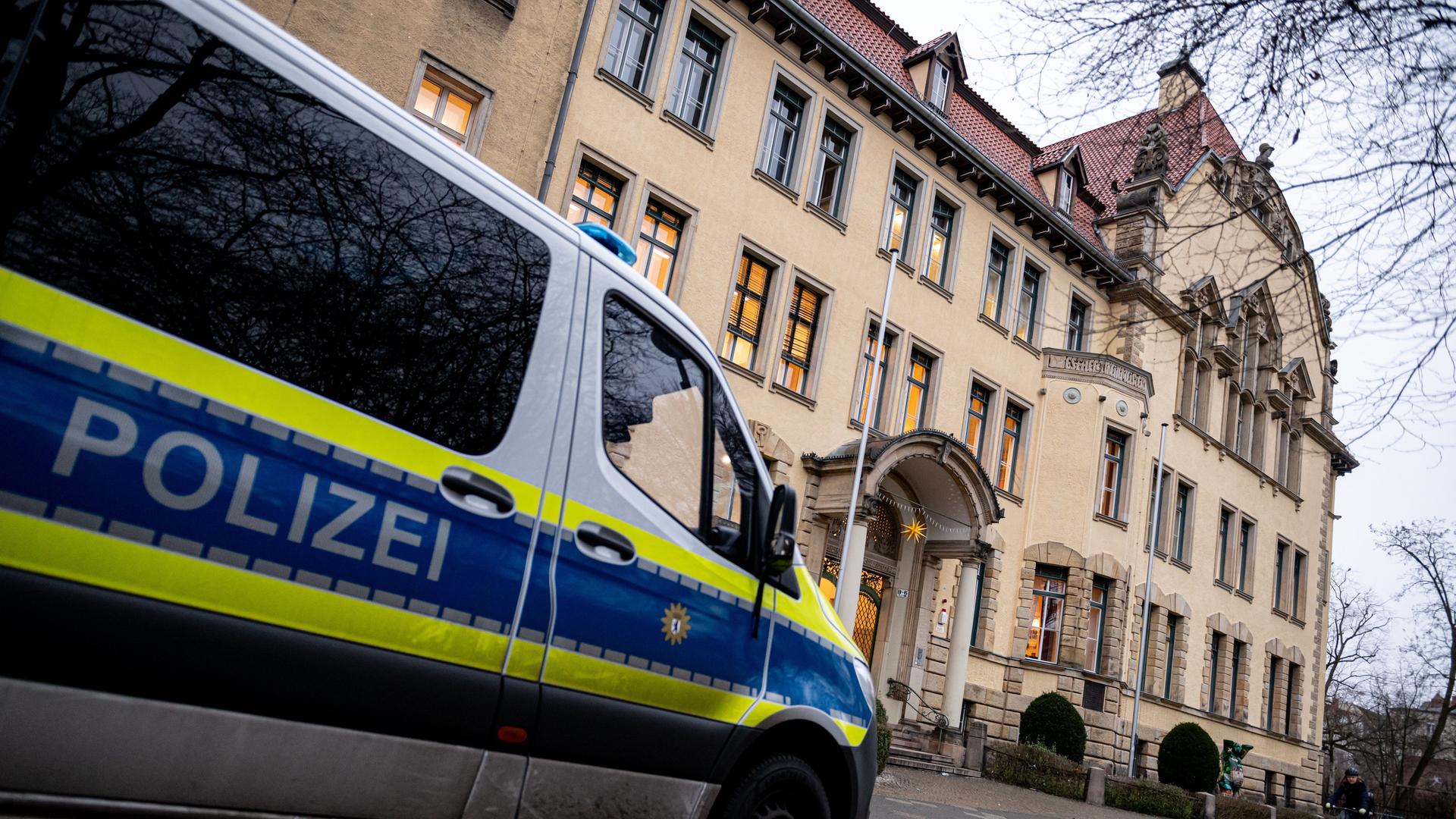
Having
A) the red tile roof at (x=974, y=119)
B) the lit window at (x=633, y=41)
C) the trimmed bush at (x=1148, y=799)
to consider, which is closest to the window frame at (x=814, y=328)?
the lit window at (x=633, y=41)

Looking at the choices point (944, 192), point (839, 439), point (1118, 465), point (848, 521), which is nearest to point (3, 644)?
point (848, 521)

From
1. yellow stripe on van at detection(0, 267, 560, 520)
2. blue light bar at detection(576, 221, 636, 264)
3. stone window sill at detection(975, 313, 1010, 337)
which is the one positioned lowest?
yellow stripe on van at detection(0, 267, 560, 520)

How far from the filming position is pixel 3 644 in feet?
6.32

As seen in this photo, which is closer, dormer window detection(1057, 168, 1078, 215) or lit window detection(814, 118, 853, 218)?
lit window detection(814, 118, 853, 218)

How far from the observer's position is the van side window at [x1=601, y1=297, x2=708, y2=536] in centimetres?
341

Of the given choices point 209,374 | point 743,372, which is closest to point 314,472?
point 209,374

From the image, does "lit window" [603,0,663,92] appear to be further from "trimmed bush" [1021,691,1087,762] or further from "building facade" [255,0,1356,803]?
"trimmed bush" [1021,691,1087,762]

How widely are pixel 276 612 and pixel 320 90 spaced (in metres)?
1.40

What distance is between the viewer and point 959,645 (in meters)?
20.1

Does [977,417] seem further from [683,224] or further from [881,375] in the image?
[683,224]

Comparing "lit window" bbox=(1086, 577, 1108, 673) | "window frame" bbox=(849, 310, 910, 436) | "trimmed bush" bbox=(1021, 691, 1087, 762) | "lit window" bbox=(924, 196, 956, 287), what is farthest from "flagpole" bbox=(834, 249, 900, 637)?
"lit window" bbox=(1086, 577, 1108, 673)

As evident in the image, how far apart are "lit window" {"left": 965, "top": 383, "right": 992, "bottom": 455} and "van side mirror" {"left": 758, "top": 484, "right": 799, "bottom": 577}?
18390 mm

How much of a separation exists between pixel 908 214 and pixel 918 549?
726 cm

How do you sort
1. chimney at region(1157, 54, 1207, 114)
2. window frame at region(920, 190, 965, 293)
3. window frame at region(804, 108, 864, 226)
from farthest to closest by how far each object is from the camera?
1. window frame at region(920, 190, 965, 293)
2. window frame at region(804, 108, 864, 226)
3. chimney at region(1157, 54, 1207, 114)
